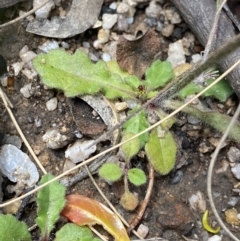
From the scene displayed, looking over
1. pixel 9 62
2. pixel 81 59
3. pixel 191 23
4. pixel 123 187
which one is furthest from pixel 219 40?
pixel 9 62

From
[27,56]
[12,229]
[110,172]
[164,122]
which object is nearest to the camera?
[12,229]

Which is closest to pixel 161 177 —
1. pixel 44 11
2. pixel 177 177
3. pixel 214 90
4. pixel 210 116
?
pixel 177 177

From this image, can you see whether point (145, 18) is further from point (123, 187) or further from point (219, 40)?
point (123, 187)

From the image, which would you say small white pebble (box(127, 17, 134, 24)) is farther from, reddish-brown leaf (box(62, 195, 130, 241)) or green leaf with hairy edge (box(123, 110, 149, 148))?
reddish-brown leaf (box(62, 195, 130, 241))

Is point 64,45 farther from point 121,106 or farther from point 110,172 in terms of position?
point 110,172

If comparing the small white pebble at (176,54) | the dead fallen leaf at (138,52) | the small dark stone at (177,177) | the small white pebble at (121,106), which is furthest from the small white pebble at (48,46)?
the small dark stone at (177,177)

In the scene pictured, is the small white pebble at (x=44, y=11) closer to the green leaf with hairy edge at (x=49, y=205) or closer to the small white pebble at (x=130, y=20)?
the small white pebble at (x=130, y=20)

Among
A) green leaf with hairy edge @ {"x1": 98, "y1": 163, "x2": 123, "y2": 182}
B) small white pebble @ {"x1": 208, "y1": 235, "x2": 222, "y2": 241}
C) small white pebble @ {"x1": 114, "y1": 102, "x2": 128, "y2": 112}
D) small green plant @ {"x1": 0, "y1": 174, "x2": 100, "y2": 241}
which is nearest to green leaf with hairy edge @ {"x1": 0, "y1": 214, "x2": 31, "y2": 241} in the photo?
small green plant @ {"x1": 0, "y1": 174, "x2": 100, "y2": 241}
